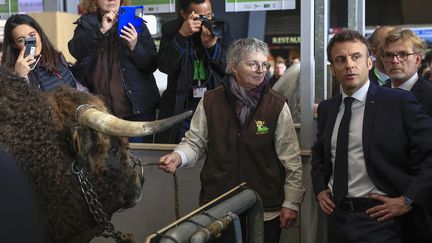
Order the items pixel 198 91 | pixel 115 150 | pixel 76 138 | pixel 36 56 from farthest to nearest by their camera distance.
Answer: pixel 198 91, pixel 36 56, pixel 115 150, pixel 76 138

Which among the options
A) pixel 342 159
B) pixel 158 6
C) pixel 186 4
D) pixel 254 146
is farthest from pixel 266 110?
pixel 158 6

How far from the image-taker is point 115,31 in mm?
4211

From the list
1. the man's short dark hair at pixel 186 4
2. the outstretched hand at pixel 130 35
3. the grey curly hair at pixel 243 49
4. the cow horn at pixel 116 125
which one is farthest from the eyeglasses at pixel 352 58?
the outstretched hand at pixel 130 35

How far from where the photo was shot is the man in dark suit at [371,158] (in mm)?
2812

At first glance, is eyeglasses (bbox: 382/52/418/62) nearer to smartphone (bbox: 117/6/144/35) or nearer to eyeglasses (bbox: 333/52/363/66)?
eyeglasses (bbox: 333/52/363/66)

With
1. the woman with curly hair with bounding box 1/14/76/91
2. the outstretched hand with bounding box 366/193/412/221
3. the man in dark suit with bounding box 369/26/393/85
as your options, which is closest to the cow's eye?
the outstretched hand with bounding box 366/193/412/221

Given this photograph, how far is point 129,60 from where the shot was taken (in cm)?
416

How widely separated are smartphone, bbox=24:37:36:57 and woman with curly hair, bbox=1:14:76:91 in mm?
25

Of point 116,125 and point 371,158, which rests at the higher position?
point 116,125

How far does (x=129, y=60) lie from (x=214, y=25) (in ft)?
2.24

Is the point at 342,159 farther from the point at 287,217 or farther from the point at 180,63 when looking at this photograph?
the point at 180,63

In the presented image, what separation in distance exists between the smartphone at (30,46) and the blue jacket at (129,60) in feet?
1.36

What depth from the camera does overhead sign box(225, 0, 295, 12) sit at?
3.96 meters

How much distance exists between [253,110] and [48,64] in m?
1.44
